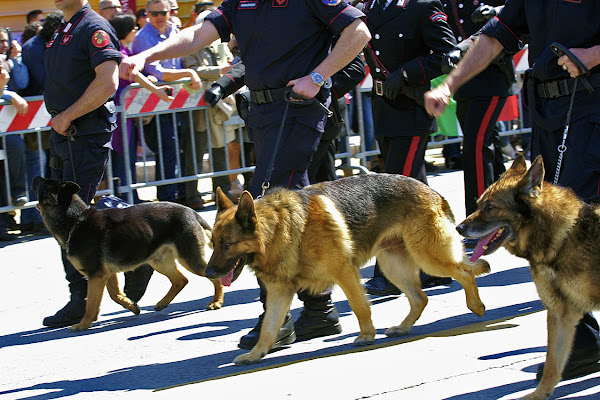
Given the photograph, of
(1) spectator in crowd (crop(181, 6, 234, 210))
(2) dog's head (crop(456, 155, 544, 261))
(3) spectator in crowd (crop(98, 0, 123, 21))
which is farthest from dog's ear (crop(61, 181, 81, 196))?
(3) spectator in crowd (crop(98, 0, 123, 21))

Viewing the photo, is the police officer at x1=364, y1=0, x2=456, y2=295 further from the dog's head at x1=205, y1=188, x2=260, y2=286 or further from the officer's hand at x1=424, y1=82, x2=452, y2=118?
the dog's head at x1=205, y1=188, x2=260, y2=286

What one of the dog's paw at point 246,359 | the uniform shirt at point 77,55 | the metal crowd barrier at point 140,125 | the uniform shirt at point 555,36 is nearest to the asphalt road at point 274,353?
the dog's paw at point 246,359

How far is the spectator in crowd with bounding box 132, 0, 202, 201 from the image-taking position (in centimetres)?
1017

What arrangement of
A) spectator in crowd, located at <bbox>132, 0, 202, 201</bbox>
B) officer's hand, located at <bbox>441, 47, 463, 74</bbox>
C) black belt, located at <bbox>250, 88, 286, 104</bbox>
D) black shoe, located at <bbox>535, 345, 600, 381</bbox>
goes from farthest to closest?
1. spectator in crowd, located at <bbox>132, 0, 202, 201</bbox>
2. officer's hand, located at <bbox>441, 47, 463, 74</bbox>
3. black belt, located at <bbox>250, 88, 286, 104</bbox>
4. black shoe, located at <bbox>535, 345, 600, 381</bbox>

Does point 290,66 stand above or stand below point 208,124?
above

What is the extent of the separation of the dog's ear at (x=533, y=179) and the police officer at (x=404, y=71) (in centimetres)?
258

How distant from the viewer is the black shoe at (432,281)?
6.55 m

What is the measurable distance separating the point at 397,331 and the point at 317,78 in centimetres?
164

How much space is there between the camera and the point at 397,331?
17.8ft

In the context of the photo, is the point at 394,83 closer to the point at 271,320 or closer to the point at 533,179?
the point at 271,320

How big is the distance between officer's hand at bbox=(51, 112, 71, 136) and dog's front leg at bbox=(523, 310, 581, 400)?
12.1 feet

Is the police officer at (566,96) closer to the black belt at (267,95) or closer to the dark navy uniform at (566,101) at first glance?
the dark navy uniform at (566,101)

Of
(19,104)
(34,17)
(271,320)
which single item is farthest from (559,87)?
(34,17)

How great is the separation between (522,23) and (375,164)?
725cm
